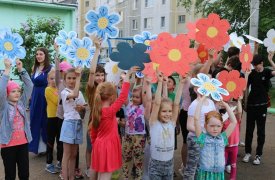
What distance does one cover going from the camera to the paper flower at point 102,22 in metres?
4.15

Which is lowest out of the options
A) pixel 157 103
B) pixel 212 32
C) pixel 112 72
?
pixel 157 103

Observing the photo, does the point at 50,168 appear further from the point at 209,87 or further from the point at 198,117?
the point at 209,87

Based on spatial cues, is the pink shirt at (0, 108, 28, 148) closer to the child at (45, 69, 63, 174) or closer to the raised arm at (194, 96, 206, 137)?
the child at (45, 69, 63, 174)

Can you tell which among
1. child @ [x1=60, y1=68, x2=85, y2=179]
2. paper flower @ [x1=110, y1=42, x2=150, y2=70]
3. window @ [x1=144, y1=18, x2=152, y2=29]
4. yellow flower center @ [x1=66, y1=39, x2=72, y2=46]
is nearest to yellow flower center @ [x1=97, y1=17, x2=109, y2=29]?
yellow flower center @ [x1=66, y1=39, x2=72, y2=46]

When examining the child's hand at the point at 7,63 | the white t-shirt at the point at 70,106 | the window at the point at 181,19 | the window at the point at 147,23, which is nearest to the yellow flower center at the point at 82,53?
the white t-shirt at the point at 70,106

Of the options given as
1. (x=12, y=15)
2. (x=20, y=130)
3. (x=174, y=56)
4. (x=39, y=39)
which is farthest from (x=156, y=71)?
(x=12, y=15)

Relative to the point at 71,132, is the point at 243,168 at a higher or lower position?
lower

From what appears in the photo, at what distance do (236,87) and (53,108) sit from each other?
2424 millimetres

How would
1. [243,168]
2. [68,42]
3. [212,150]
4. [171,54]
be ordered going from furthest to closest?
[243,168], [68,42], [171,54], [212,150]

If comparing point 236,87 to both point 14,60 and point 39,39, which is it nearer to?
point 14,60

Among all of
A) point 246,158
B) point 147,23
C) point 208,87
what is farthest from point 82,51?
point 147,23

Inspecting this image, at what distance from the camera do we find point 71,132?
13.0ft

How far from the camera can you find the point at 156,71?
11.3 feet

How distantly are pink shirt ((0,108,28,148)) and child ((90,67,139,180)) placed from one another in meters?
0.77
